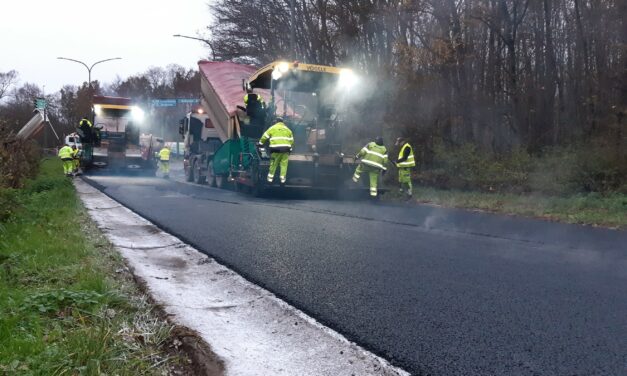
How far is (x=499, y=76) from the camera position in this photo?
696 inches

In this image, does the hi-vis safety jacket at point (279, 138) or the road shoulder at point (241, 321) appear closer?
the road shoulder at point (241, 321)

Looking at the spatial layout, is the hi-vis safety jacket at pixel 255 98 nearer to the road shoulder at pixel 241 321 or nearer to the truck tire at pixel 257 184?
the truck tire at pixel 257 184

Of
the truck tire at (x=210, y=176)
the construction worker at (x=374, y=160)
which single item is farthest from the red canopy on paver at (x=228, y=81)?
the construction worker at (x=374, y=160)

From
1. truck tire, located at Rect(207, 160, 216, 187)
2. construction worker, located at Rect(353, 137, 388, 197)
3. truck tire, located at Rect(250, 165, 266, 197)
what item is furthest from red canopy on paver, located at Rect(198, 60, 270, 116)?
construction worker, located at Rect(353, 137, 388, 197)

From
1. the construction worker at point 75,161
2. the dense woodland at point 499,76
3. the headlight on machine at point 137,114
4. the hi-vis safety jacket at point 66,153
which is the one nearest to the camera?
the dense woodland at point 499,76

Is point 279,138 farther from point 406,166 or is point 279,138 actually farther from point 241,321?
point 241,321

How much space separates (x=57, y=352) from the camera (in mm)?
2775

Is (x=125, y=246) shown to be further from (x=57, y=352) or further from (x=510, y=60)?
(x=510, y=60)

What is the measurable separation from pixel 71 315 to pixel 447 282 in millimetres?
2896

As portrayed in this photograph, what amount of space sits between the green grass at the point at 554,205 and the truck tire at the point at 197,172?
864 cm

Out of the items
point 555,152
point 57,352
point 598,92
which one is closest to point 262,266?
point 57,352

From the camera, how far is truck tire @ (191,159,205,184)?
20.1m

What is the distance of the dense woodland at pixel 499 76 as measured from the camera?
1506 cm

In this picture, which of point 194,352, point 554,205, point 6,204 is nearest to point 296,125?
point 554,205
